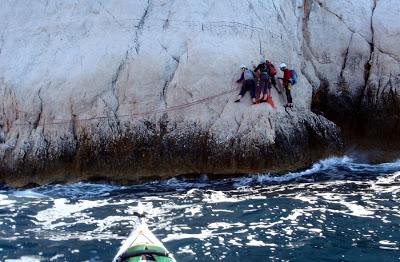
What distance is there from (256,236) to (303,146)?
490cm

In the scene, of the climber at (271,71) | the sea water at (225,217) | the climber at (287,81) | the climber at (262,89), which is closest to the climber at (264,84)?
the climber at (262,89)

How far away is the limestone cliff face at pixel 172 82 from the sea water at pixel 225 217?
2.32 feet

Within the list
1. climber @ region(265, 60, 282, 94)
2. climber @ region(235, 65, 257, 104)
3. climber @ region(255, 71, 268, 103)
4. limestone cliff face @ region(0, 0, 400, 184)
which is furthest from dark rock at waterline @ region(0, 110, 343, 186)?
climber @ region(265, 60, 282, 94)

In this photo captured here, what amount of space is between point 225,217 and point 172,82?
4748 millimetres

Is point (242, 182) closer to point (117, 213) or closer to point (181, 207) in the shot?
point (181, 207)

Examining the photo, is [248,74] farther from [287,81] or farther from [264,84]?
[287,81]

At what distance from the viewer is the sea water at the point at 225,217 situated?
29.7 feet

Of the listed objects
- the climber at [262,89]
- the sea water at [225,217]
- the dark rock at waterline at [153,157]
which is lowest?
the sea water at [225,217]

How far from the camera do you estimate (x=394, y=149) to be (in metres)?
15.4

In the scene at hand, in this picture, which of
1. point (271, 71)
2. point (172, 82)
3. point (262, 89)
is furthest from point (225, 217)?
point (271, 71)

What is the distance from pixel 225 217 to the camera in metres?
10.6

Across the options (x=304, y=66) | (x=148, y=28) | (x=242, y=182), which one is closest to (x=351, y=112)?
(x=304, y=66)

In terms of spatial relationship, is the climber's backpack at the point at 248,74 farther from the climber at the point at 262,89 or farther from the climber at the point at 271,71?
the climber at the point at 271,71

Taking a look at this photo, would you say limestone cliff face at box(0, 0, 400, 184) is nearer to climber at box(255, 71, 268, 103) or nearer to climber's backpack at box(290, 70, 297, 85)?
climber at box(255, 71, 268, 103)
